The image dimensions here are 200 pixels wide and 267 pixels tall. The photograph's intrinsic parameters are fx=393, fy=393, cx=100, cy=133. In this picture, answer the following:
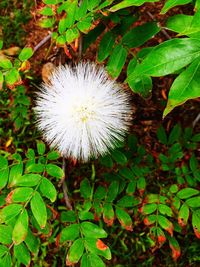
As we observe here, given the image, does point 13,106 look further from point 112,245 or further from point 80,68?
point 112,245

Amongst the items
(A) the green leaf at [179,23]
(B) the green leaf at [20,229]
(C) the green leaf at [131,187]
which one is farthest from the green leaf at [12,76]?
(C) the green leaf at [131,187]

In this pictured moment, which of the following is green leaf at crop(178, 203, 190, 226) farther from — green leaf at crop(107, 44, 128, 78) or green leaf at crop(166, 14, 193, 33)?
green leaf at crop(166, 14, 193, 33)

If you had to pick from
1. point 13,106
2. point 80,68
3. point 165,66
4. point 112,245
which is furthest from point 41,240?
point 165,66

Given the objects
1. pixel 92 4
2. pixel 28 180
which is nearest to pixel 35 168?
pixel 28 180

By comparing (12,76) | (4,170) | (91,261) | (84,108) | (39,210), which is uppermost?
(12,76)

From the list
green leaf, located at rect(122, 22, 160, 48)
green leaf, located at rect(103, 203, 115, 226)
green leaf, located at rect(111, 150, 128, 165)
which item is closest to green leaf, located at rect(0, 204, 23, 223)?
green leaf, located at rect(103, 203, 115, 226)

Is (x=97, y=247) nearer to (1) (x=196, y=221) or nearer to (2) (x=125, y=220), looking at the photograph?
(2) (x=125, y=220)

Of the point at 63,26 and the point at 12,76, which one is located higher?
the point at 63,26
